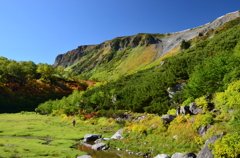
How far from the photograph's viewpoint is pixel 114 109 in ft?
195

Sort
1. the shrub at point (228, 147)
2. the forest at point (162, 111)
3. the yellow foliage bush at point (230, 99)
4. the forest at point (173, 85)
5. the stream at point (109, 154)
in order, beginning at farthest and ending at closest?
the forest at point (173, 85), the stream at point (109, 154), the yellow foliage bush at point (230, 99), the forest at point (162, 111), the shrub at point (228, 147)

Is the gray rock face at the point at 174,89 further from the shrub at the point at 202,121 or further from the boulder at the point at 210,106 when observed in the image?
the shrub at the point at 202,121

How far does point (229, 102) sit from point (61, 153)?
23.6 metres

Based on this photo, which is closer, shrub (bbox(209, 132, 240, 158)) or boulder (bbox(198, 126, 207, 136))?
shrub (bbox(209, 132, 240, 158))

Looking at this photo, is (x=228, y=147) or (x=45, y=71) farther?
(x=45, y=71)

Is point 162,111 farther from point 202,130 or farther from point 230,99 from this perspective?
point 230,99

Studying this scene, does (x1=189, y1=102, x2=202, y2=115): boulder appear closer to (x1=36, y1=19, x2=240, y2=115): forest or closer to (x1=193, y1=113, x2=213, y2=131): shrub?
(x1=193, y1=113, x2=213, y2=131): shrub

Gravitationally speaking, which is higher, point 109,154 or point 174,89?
point 174,89

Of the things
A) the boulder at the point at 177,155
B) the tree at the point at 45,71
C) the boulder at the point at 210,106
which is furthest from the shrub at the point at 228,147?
the tree at the point at 45,71

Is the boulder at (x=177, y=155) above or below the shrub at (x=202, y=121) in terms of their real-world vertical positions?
below

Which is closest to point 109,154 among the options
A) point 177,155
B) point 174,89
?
point 177,155

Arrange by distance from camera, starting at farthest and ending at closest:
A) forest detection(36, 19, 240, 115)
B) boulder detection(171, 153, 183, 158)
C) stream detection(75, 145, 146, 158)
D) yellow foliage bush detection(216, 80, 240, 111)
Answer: forest detection(36, 19, 240, 115) < stream detection(75, 145, 146, 158) < yellow foliage bush detection(216, 80, 240, 111) < boulder detection(171, 153, 183, 158)

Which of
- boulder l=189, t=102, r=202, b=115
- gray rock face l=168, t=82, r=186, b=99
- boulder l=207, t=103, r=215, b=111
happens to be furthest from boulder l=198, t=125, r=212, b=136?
gray rock face l=168, t=82, r=186, b=99

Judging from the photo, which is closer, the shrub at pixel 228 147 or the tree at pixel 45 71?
the shrub at pixel 228 147
